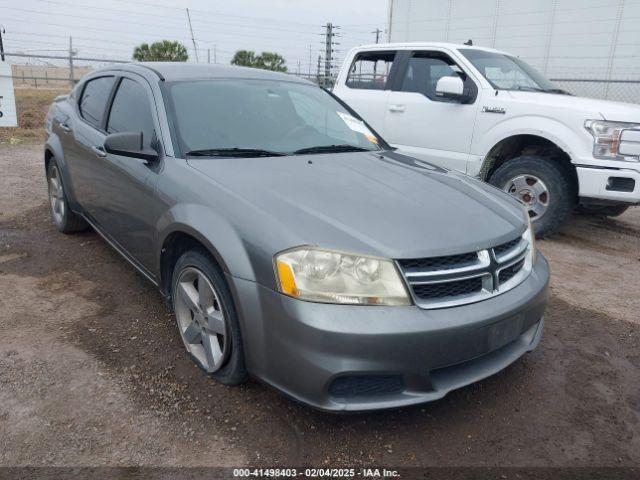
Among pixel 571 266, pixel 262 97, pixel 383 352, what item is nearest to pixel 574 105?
pixel 571 266

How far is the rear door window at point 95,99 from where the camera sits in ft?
12.9

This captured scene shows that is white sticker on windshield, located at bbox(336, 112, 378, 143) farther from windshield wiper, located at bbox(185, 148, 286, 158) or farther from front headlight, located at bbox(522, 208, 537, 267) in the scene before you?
front headlight, located at bbox(522, 208, 537, 267)

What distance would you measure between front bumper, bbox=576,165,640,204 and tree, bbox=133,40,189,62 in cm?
2243

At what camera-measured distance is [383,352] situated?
2.02m

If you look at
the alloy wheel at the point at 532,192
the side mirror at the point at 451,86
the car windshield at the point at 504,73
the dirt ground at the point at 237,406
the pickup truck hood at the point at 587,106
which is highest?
the car windshield at the point at 504,73

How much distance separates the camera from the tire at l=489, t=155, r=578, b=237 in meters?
4.98

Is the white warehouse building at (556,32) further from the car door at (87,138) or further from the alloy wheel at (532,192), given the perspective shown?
the car door at (87,138)

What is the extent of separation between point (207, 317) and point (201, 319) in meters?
0.08

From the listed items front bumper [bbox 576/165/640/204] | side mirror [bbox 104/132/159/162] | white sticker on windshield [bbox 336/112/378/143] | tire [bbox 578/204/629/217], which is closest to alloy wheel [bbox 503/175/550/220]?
front bumper [bbox 576/165/640/204]

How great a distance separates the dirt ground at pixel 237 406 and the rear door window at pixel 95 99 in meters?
1.32

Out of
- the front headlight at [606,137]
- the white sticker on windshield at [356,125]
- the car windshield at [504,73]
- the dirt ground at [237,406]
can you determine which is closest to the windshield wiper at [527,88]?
the car windshield at [504,73]

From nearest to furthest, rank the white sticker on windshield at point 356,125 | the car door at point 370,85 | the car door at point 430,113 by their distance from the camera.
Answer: the white sticker on windshield at point 356,125
the car door at point 430,113
the car door at point 370,85

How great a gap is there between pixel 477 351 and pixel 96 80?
3.77 metres

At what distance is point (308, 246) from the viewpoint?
2.09 meters
